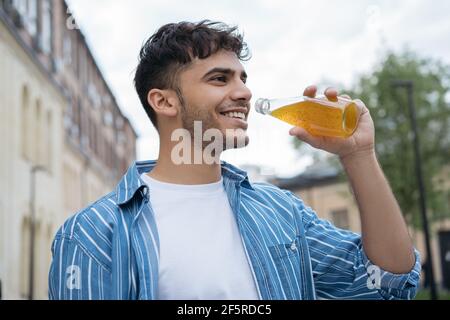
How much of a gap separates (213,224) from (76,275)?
474 mm

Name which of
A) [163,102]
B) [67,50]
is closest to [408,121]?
[67,50]

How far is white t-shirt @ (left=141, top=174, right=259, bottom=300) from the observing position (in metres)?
2.01

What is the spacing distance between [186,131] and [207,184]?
0.21 metres

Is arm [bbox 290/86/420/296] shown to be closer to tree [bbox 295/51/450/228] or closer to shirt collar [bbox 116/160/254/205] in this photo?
shirt collar [bbox 116/160/254/205]

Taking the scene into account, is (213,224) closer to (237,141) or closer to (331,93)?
(237,141)

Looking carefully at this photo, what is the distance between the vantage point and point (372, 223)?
2.07 metres

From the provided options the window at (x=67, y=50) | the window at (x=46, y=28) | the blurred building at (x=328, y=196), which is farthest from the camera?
the blurred building at (x=328, y=196)

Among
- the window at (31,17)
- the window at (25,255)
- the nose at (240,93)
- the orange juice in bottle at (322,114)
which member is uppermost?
the window at (31,17)

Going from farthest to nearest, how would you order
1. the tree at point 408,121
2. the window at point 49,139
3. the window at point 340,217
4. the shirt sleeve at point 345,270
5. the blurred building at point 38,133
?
the window at point 340,217
the tree at point 408,121
the window at point 49,139
the blurred building at point 38,133
the shirt sleeve at point 345,270

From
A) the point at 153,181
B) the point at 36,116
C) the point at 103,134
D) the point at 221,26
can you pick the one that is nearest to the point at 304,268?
the point at 153,181

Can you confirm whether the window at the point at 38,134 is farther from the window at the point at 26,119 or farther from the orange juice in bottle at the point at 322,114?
the orange juice in bottle at the point at 322,114

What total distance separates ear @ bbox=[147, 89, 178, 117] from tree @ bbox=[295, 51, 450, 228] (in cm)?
2638

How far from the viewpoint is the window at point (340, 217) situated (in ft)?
140

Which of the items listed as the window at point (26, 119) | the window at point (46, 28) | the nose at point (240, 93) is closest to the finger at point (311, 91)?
the nose at point (240, 93)
